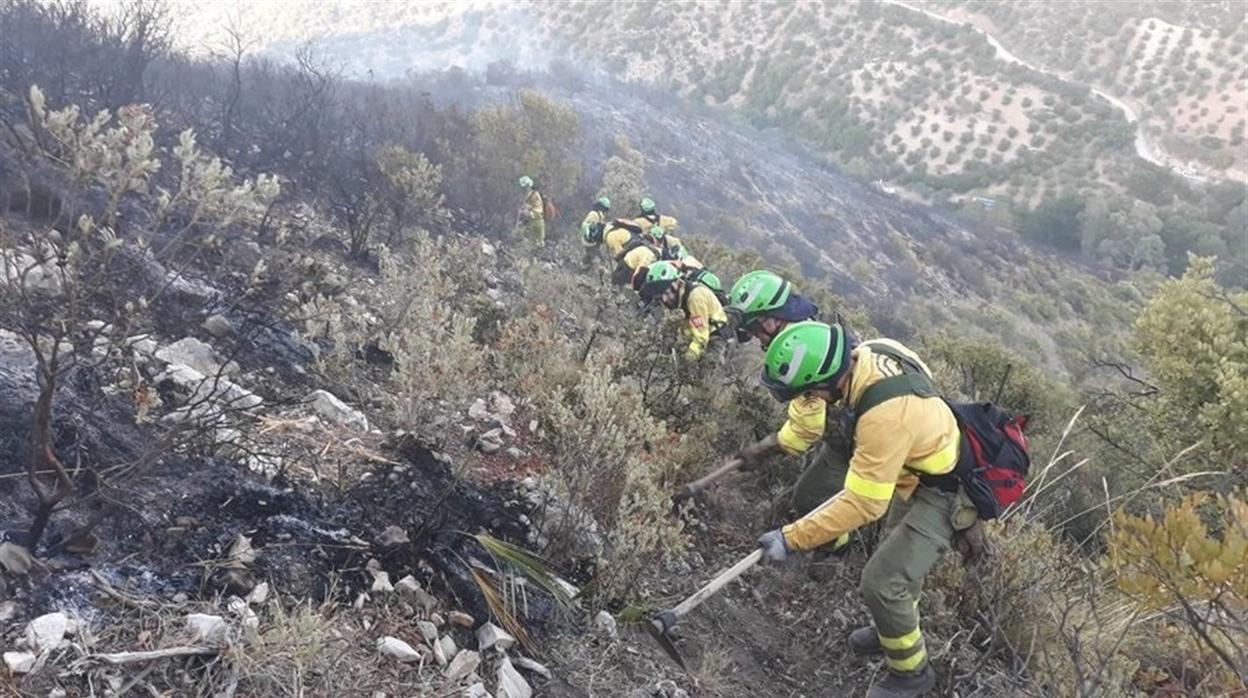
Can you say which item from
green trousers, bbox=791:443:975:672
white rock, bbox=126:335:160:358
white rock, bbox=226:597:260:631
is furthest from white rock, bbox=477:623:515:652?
white rock, bbox=126:335:160:358

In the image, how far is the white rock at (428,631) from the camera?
265 centimetres

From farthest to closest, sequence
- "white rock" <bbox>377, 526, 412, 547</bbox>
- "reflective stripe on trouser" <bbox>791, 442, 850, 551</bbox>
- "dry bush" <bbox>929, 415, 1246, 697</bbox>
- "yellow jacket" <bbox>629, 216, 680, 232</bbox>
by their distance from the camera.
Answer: "yellow jacket" <bbox>629, 216, 680, 232</bbox> < "reflective stripe on trouser" <bbox>791, 442, 850, 551</bbox> < "white rock" <bbox>377, 526, 412, 547</bbox> < "dry bush" <bbox>929, 415, 1246, 697</bbox>

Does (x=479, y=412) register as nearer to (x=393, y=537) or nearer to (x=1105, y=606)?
(x=393, y=537)

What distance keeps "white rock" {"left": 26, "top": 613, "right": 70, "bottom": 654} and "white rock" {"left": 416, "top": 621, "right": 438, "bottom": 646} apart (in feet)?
3.29

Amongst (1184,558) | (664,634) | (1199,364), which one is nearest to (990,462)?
(1184,558)

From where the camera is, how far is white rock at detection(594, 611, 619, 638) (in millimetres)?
3070

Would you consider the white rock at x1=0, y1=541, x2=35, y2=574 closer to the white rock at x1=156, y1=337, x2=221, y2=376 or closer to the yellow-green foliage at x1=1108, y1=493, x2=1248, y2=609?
the white rock at x1=156, y1=337, x2=221, y2=376

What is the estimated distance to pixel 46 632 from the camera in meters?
2.13

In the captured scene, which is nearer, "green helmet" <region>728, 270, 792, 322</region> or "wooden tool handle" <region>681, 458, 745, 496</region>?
"wooden tool handle" <region>681, 458, 745, 496</region>

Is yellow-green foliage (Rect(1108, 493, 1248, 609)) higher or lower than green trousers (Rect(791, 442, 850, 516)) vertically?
higher

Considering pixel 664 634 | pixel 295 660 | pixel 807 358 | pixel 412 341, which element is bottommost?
pixel 664 634

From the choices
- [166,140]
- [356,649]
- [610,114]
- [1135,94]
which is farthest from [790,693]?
[1135,94]

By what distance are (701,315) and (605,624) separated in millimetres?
3169

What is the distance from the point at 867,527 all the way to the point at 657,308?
311 cm
